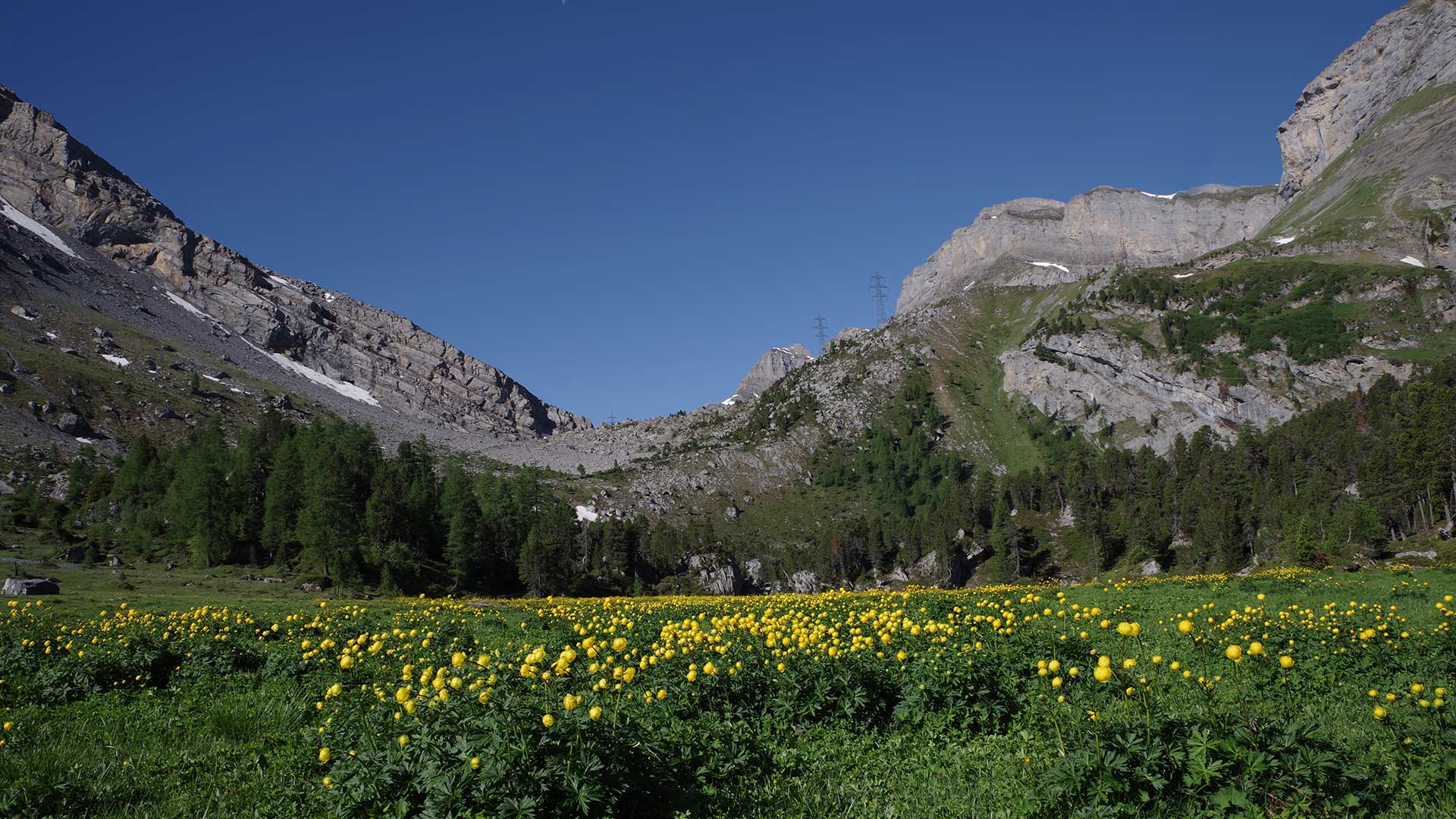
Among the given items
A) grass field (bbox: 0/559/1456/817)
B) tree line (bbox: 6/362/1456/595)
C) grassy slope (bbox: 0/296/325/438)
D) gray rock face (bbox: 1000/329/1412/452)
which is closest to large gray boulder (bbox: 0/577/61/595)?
tree line (bbox: 6/362/1456/595)

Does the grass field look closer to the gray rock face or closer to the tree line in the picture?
the tree line

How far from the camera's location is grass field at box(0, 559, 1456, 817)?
5.55 meters

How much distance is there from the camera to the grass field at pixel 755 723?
555 centimetres

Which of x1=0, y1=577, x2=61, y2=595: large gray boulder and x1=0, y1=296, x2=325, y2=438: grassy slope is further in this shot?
x1=0, y1=296, x2=325, y2=438: grassy slope

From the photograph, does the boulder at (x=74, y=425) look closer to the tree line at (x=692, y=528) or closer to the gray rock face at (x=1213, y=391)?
the tree line at (x=692, y=528)

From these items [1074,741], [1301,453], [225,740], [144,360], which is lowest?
[225,740]

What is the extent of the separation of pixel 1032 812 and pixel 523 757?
421cm

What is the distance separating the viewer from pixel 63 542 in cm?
6172

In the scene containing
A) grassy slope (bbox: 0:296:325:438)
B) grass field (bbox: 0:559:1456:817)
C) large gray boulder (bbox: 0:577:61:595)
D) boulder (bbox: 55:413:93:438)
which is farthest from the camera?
grassy slope (bbox: 0:296:325:438)

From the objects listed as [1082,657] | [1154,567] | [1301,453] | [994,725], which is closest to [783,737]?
[994,725]

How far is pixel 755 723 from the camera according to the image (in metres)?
8.58

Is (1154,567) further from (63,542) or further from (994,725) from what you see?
(63,542)

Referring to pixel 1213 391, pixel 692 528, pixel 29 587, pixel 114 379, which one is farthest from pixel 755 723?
pixel 1213 391

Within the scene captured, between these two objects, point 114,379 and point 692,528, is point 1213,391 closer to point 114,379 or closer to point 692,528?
point 692,528
